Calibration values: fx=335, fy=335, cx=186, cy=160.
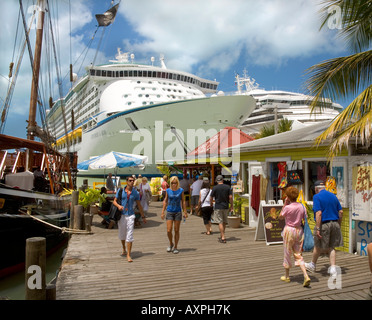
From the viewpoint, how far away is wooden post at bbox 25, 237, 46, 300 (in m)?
4.05

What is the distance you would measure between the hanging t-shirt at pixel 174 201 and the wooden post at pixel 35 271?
296 centimetres

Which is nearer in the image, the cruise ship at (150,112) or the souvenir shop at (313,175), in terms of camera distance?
the souvenir shop at (313,175)

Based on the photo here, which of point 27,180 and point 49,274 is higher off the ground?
point 27,180

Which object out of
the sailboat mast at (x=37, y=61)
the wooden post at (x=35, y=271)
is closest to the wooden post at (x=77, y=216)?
the wooden post at (x=35, y=271)

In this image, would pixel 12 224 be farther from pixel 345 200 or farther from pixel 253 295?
pixel 345 200

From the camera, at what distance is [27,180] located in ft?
33.9

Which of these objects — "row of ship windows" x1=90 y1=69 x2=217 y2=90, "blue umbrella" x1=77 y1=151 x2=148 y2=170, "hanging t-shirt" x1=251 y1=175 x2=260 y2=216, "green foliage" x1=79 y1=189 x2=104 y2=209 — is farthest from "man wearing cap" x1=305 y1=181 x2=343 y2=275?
"row of ship windows" x1=90 y1=69 x2=217 y2=90

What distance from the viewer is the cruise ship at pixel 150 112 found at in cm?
2608

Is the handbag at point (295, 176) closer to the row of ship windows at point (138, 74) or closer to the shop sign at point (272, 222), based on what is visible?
the shop sign at point (272, 222)

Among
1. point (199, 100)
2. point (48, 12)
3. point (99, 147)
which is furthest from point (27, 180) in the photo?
point (99, 147)

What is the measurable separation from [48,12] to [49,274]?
528 inches

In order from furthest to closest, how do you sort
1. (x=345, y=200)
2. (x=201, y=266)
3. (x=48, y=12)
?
(x=48, y=12)
(x=345, y=200)
(x=201, y=266)
